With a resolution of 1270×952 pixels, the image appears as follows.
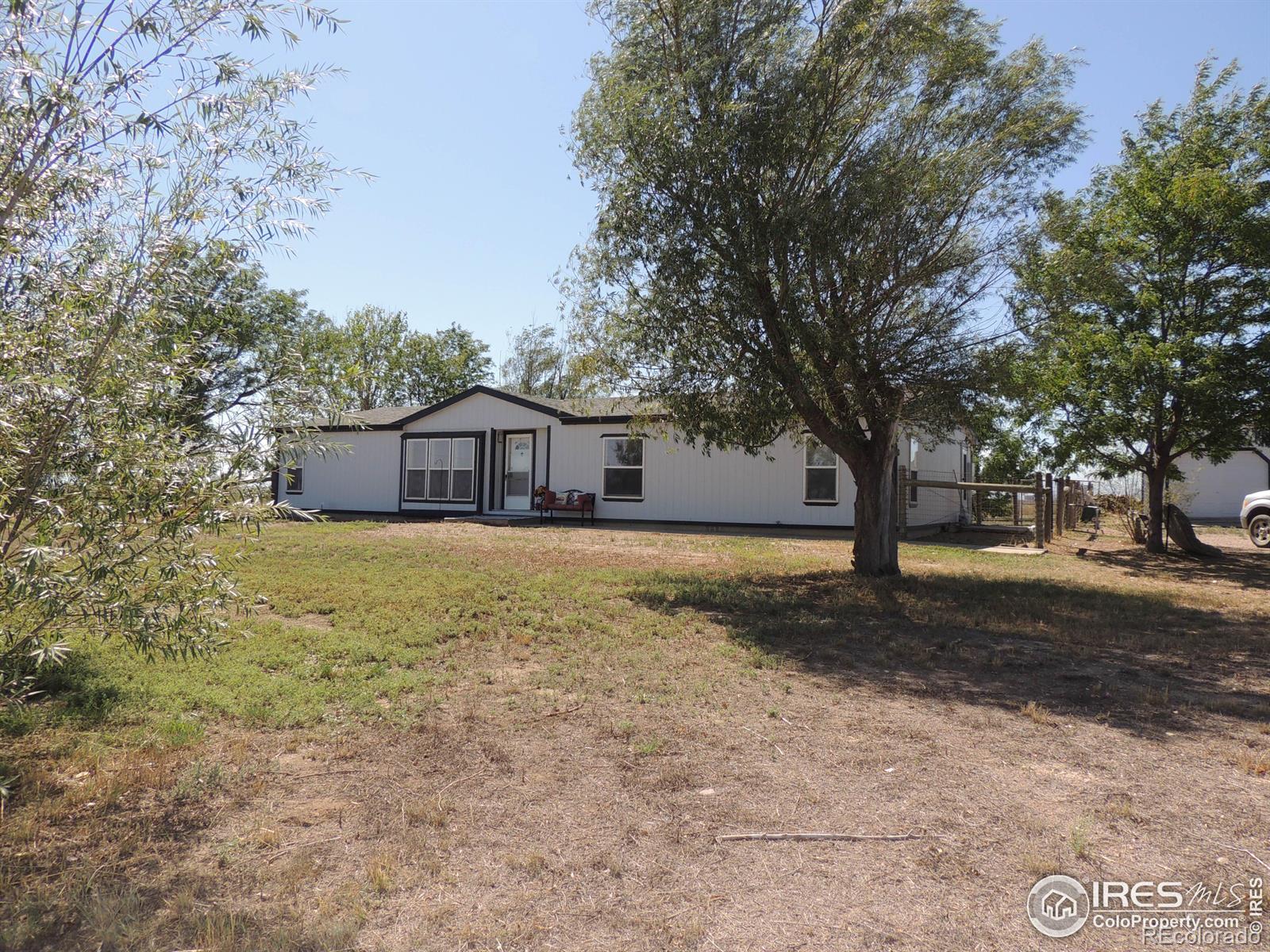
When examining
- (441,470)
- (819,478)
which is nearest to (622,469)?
(819,478)

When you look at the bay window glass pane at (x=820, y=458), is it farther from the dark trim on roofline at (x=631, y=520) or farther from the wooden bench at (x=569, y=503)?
the wooden bench at (x=569, y=503)

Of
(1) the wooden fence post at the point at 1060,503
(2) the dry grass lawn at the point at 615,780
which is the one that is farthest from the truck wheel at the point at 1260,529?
(2) the dry grass lawn at the point at 615,780

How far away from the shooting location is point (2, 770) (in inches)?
143

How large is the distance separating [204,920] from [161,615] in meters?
1.25

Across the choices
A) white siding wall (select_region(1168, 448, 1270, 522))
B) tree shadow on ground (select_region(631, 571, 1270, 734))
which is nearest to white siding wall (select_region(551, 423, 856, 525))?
tree shadow on ground (select_region(631, 571, 1270, 734))

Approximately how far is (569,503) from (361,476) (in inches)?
290

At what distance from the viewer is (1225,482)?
29203 mm

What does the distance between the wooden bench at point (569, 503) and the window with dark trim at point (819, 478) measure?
16.2 ft

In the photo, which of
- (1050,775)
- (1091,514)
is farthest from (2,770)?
(1091,514)

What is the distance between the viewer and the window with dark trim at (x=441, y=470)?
19.9 m

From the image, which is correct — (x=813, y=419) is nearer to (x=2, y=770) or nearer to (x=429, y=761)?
(x=429, y=761)

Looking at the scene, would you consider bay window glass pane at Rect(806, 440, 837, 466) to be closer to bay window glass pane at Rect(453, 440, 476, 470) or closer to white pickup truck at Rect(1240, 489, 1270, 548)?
white pickup truck at Rect(1240, 489, 1270, 548)

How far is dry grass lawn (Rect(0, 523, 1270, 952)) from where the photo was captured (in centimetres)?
260

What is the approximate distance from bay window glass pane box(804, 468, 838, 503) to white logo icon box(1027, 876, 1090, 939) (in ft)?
44.9
